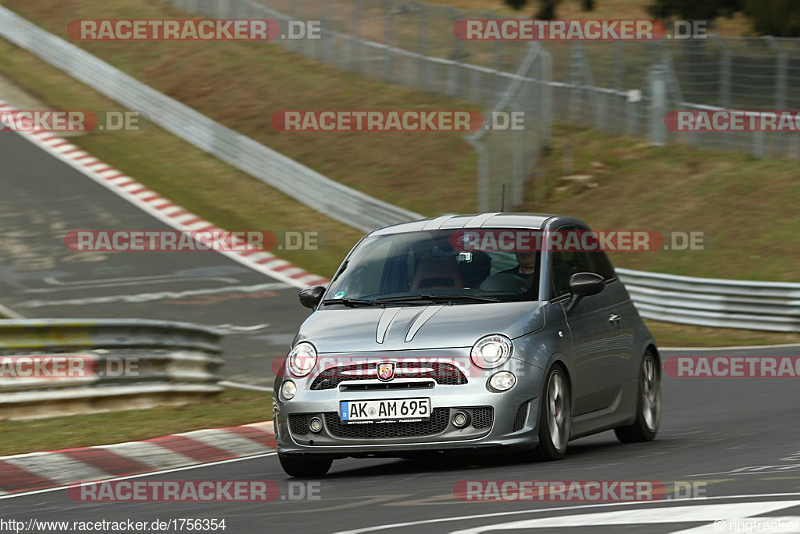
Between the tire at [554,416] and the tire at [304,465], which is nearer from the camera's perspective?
the tire at [554,416]

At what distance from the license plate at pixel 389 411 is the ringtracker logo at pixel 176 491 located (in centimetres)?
63

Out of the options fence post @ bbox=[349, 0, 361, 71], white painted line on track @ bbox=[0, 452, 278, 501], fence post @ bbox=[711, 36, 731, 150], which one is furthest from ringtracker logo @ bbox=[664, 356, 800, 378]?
fence post @ bbox=[349, 0, 361, 71]

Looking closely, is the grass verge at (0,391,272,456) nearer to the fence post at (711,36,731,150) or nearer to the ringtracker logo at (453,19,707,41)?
the fence post at (711,36,731,150)

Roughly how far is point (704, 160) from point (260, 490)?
2506 cm

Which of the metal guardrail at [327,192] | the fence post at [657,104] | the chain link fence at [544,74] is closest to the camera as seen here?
the metal guardrail at [327,192]

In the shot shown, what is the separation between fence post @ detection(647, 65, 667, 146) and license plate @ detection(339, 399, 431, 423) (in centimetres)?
2457

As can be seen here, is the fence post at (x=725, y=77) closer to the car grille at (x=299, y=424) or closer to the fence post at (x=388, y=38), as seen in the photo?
the fence post at (x=388, y=38)

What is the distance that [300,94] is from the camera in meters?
39.3

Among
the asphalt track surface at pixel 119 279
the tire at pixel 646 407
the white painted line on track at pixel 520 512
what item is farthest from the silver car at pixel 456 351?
the asphalt track surface at pixel 119 279

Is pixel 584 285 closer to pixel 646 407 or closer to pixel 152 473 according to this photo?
pixel 646 407

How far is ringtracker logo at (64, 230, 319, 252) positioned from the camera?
86.1 feet

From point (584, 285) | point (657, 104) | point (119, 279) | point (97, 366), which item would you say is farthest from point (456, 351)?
point (657, 104)

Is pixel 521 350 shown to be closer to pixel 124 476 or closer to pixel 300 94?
pixel 124 476

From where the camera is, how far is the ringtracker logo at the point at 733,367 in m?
16.1
